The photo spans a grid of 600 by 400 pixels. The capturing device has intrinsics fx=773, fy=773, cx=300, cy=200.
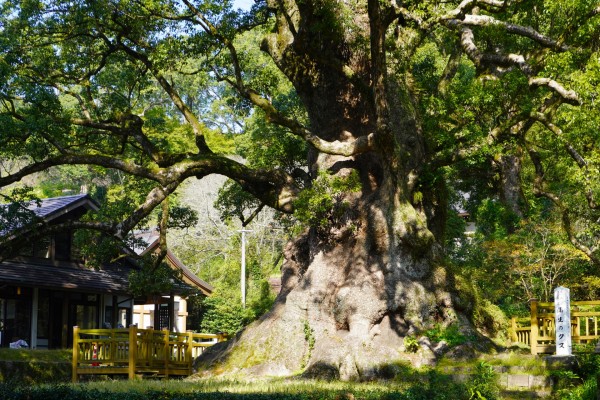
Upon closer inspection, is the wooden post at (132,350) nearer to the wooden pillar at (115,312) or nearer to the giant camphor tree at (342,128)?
the giant camphor tree at (342,128)

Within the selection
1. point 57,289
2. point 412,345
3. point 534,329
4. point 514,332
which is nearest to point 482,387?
point 534,329

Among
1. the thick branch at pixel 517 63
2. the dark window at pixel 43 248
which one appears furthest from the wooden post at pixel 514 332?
the dark window at pixel 43 248

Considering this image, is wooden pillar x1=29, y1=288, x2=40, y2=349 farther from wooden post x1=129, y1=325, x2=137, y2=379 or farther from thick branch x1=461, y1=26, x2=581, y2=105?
thick branch x1=461, y1=26, x2=581, y2=105

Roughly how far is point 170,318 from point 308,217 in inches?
700

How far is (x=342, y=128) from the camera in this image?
74.2 feet

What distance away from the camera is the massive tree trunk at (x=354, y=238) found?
1967 cm

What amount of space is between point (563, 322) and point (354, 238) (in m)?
6.64

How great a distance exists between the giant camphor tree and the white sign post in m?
3.11

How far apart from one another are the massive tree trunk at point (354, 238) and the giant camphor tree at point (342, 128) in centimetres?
4

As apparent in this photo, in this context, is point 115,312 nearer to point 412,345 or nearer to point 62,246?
point 62,246

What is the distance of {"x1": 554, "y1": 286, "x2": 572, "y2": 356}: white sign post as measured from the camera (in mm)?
16297

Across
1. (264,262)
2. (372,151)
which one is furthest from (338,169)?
(264,262)

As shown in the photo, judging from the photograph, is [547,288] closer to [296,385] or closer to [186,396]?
[296,385]

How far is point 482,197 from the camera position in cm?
3828
